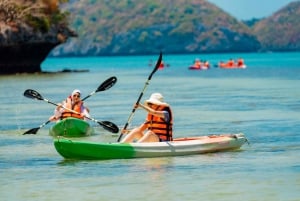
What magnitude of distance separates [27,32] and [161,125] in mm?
66344

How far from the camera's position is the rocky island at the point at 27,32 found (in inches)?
3450

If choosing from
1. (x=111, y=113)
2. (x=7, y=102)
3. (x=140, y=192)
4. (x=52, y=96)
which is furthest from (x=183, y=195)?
(x=52, y=96)

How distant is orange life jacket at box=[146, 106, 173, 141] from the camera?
2425 cm

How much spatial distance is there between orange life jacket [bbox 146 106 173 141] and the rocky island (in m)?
62.7

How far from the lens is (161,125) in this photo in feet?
79.8

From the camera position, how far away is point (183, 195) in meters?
19.8

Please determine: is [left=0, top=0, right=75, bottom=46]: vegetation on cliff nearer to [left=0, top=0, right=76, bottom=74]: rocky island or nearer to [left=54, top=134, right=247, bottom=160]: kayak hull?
[left=0, top=0, right=76, bottom=74]: rocky island

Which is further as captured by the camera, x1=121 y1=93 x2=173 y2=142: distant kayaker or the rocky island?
the rocky island

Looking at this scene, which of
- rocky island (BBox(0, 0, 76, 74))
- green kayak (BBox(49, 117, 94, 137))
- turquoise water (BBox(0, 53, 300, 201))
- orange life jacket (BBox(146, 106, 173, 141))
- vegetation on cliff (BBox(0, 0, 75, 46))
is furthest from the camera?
rocky island (BBox(0, 0, 76, 74))

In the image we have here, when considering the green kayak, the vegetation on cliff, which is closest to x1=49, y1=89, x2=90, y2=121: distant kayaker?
the green kayak

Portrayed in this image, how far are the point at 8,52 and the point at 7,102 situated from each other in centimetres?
3802

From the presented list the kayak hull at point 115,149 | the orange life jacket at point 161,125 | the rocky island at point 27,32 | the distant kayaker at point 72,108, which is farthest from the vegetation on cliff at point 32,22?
the orange life jacket at point 161,125

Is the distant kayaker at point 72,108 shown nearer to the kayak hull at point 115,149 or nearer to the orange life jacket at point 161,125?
the kayak hull at point 115,149

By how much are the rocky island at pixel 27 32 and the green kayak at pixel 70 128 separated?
5606 cm
